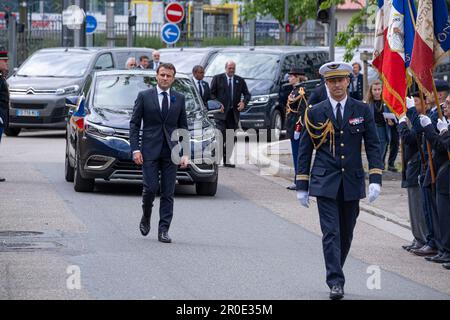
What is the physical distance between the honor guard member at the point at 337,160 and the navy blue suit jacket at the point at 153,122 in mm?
2967

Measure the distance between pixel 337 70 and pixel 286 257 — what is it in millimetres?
2626

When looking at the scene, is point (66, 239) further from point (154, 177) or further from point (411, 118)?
point (411, 118)

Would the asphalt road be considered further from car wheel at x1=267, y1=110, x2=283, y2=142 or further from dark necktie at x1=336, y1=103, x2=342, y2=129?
car wheel at x1=267, y1=110, x2=283, y2=142

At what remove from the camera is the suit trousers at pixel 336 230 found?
31.1 feet

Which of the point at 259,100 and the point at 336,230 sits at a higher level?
the point at 336,230

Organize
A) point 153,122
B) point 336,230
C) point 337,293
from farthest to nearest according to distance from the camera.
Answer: point 153,122 → point 336,230 → point 337,293

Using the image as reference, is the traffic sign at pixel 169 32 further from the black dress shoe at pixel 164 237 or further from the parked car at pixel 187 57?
the black dress shoe at pixel 164 237

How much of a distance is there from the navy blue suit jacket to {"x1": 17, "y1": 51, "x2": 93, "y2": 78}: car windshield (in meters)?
14.7

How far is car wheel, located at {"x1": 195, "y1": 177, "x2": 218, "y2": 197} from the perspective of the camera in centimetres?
1653

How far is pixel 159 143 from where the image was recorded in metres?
12.5

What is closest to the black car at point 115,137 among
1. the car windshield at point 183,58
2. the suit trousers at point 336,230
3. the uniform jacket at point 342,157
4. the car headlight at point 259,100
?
the uniform jacket at point 342,157

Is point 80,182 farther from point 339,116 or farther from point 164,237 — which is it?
point 339,116

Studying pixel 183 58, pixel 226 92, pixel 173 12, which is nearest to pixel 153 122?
pixel 226 92

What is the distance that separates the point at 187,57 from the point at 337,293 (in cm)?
2042
